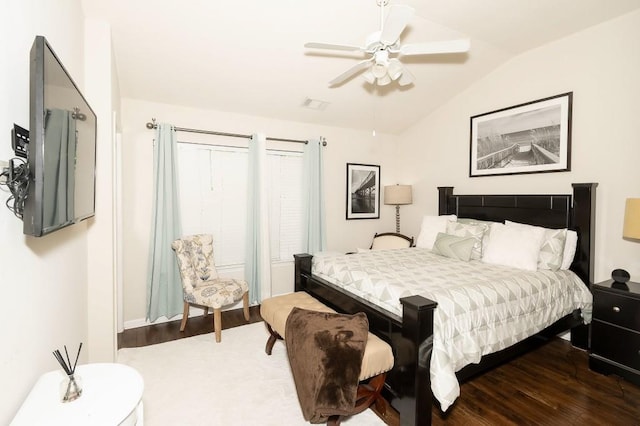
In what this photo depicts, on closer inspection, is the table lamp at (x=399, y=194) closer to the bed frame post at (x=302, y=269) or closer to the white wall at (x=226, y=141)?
the white wall at (x=226, y=141)

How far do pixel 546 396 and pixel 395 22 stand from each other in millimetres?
2838

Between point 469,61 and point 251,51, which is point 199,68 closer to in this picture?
point 251,51

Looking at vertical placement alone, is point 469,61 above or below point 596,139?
above

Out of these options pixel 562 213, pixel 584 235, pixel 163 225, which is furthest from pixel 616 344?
pixel 163 225

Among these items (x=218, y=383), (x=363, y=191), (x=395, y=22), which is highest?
(x=395, y=22)

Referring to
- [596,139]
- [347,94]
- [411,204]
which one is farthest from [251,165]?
[596,139]

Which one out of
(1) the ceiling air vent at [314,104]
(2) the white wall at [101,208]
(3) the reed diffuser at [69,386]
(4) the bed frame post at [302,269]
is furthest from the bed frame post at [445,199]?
(3) the reed diffuser at [69,386]

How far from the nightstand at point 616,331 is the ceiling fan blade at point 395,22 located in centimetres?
269

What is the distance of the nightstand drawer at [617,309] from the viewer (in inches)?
93.4

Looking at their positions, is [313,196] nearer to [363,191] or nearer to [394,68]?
[363,191]

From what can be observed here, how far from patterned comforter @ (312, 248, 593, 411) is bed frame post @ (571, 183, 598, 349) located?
0.43 feet

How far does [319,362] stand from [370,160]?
3833mm

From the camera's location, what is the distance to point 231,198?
13.1ft

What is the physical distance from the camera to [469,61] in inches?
141
